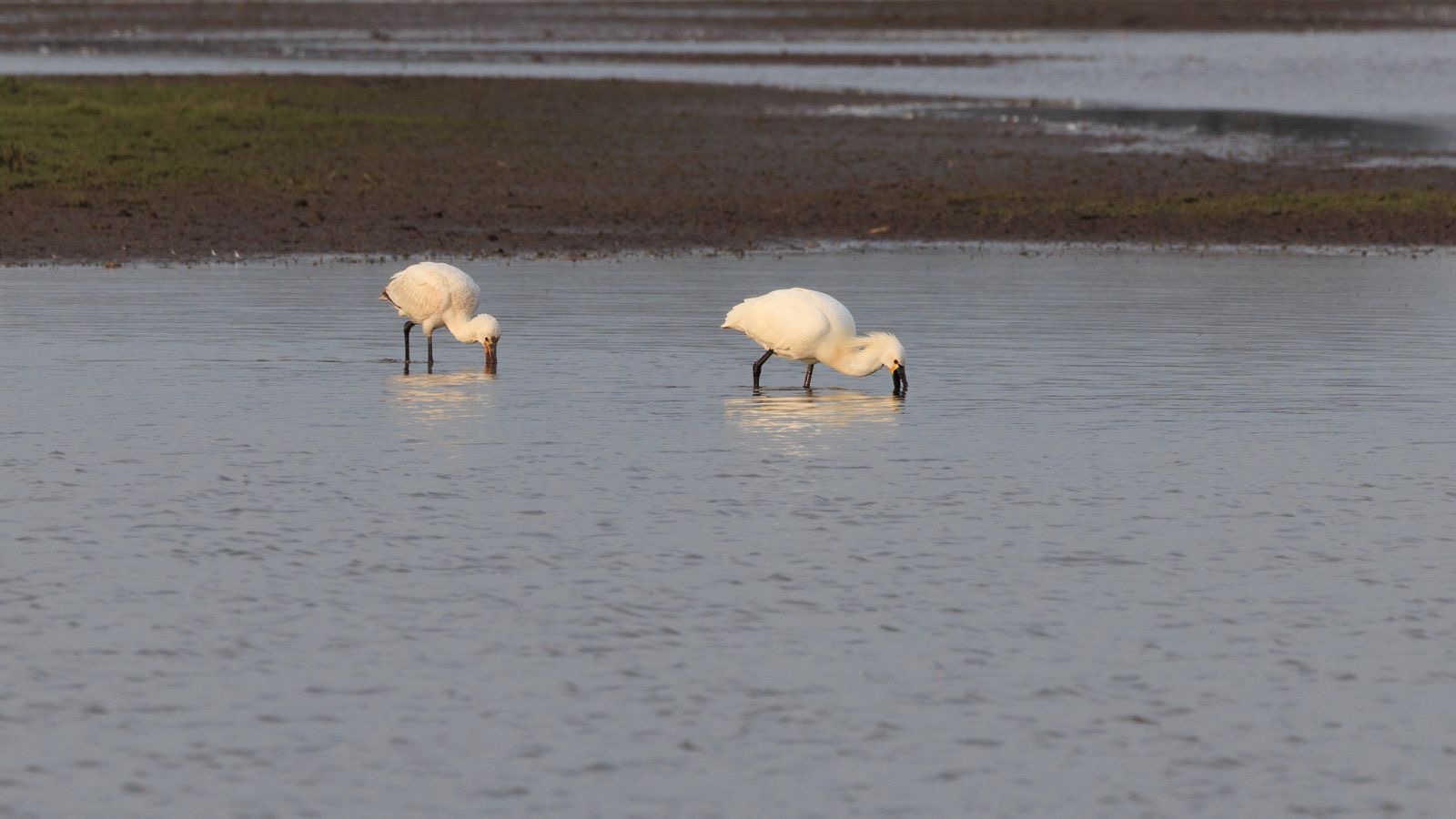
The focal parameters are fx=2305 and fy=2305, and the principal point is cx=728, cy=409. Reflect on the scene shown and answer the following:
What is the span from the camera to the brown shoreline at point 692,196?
2509cm

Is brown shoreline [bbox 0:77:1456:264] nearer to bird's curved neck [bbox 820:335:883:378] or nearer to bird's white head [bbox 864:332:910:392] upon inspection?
bird's curved neck [bbox 820:335:883:378]

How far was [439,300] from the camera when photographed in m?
16.4

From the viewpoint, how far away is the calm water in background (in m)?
7.31

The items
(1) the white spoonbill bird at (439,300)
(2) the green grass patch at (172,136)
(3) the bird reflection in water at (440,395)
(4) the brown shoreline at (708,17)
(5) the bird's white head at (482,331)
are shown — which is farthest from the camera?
(4) the brown shoreline at (708,17)

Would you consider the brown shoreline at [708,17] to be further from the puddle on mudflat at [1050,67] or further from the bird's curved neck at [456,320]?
the bird's curved neck at [456,320]

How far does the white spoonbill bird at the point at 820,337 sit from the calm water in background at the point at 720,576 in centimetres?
29

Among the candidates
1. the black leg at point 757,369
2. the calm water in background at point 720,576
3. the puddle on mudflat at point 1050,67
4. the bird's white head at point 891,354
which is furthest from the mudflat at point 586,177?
the bird's white head at point 891,354

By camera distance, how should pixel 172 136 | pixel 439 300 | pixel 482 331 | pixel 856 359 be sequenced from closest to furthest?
pixel 856 359
pixel 482 331
pixel 439 300
pixel 172 136

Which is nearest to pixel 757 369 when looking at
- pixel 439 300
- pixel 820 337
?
pixel 820 337

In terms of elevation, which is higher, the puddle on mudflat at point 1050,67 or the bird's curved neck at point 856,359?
the puddle on mudflat at point 1050,67

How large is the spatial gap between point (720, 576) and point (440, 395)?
220 inches

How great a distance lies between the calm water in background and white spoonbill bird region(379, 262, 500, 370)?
1.11 feet

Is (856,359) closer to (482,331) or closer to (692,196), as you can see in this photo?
(482,331)

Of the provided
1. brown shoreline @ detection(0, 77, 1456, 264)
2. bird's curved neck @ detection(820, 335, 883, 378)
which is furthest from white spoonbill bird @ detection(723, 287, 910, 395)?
brown shoreline @ detection(0, 77, 1456, 264)
